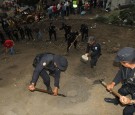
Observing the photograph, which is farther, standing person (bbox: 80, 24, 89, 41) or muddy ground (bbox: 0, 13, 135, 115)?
standing person (bbox: 80, 24, 89, 41)

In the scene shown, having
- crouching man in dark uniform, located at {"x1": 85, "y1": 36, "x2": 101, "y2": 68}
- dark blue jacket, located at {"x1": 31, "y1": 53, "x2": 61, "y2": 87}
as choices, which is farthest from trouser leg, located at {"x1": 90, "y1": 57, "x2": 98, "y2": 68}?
dark blue jacket, located at {"x1": 31, "y1": 53, "x2": 61, "y2": 87}

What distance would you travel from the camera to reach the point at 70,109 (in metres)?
9.49

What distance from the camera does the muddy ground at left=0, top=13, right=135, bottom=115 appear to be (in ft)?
31.3

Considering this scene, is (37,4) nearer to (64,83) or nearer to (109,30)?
(109,30)

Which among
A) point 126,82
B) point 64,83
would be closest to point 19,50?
point 64,83

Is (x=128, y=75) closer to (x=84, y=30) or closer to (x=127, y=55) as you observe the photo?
(x=127, y=55)

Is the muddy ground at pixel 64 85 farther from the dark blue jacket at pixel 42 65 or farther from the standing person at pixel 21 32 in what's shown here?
the dark blue jacket at pixel 42 65

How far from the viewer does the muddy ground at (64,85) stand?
9.53 meters

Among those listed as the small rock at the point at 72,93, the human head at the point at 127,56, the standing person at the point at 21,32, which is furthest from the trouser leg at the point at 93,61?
the standing person at the point at 21,32

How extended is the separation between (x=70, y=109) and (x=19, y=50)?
8.73m

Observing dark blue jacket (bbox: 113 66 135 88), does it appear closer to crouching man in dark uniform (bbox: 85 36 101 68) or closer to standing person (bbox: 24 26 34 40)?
crouching man in dark uniform (bbox: 85 36 101 68)

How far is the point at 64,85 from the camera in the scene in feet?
36.1

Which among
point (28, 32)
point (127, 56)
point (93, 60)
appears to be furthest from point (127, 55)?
point (28, 32)

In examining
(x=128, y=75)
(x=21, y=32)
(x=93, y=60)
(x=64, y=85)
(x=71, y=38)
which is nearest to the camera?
(x=128, y=75)
